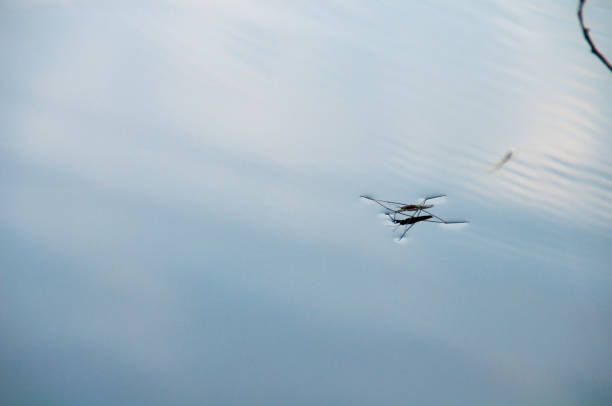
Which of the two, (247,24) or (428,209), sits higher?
(247,24)

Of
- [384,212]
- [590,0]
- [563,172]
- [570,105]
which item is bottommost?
→ [384,212]

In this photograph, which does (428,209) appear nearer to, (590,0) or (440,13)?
(440,13)

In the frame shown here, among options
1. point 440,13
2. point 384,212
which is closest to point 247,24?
point 440,13

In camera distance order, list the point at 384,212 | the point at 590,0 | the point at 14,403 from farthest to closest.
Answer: the point at 590,0 → the point at 384,212 → the point at 14,403

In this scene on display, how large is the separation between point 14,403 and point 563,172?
1593 mm

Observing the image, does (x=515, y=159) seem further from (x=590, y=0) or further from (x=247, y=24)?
(x=247, y=24)

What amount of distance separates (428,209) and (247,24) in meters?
0.78

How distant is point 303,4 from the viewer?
1.25m

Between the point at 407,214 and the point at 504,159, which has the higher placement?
the point at 504,159

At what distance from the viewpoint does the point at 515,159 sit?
3.80 ft

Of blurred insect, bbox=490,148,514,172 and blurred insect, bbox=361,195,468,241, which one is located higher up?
blurred insect, bbox=490,148,514,172

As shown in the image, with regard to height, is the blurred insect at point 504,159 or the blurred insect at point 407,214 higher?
the blurred insect at point 504,159

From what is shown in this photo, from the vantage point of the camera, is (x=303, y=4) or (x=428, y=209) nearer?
(x=428, y=209)

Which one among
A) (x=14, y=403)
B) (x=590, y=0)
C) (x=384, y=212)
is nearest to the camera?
(x=14, y=403)
